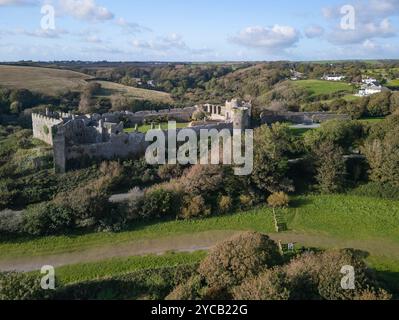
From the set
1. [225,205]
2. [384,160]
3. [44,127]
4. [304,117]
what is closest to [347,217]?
[384,160]

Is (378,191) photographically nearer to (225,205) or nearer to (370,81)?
(225,205)

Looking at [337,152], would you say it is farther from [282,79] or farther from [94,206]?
[282,79]

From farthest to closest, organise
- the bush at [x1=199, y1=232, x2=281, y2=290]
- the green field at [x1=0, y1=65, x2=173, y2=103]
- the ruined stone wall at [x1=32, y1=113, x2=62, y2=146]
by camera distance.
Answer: the green field at [x1=0, y1=65, x2=173, y2=103] → the ruined stone wall at [x1=32, y1=113, x2=62, y2=146] → the bush at [x1=199, y1=232, x2=281, y2=290]

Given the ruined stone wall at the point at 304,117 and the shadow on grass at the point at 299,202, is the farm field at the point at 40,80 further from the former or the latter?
the shadow on grass at the point at 299,202

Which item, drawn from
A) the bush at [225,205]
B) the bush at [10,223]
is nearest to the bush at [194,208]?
the bush at [225,205]

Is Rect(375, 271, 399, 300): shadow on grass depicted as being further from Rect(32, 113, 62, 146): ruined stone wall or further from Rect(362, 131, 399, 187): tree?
Rect(32, 113, 62, 146): ruined stone wall

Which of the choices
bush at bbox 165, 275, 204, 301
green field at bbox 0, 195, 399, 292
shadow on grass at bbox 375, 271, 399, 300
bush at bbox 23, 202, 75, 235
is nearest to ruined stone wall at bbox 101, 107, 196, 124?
bush at bbox 23, 202, 75, 235
